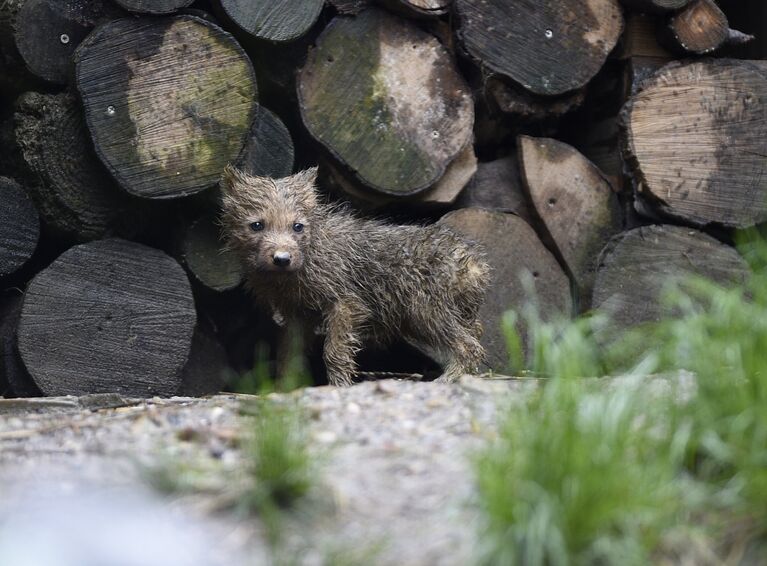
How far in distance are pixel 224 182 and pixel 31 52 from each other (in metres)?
1.18

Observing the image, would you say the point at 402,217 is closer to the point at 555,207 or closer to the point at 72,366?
the point at 555,207

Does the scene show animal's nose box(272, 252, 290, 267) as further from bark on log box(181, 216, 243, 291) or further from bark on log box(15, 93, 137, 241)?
bark on log box(15, 93, 137, 241)

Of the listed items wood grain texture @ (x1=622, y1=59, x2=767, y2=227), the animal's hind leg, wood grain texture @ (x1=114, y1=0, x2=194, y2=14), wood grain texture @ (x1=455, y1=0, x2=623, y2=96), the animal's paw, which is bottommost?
the animal's hind leg

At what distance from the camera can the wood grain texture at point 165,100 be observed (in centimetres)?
515

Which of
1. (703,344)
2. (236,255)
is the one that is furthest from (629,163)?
(703,344)

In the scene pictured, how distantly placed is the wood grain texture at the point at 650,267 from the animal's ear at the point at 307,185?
1.79 meters

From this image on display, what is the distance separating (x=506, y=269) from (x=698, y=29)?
72.6 inches

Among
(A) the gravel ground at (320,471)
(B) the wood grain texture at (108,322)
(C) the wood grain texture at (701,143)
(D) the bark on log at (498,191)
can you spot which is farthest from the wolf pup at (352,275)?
(A) the gravel ground at (320,471)

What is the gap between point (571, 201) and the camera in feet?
20.4

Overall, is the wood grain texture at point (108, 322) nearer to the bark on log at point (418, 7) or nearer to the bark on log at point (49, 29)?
the bark on log at point (49, 29)

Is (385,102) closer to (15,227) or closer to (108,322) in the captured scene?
(108,322)

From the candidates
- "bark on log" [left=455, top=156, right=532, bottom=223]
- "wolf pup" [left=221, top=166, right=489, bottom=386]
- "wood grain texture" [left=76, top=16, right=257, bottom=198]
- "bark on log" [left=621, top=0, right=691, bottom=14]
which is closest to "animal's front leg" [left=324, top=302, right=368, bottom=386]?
"wolf pup" [left=221, top=166, right=489, bottom=386]

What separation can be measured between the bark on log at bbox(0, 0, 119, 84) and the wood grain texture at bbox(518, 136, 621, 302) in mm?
2596

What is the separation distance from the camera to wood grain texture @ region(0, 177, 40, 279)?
5305mm
